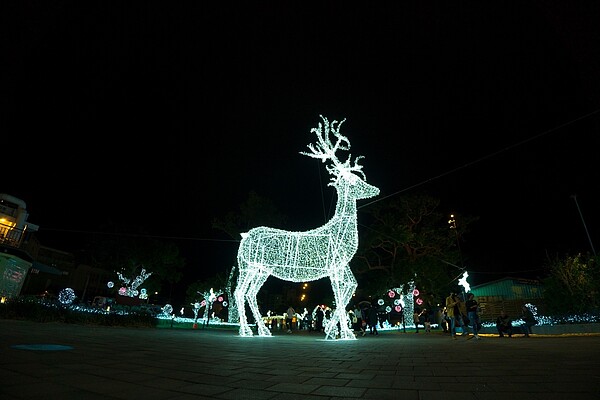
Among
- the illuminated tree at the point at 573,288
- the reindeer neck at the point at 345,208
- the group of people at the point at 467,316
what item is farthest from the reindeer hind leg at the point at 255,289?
the illuminated tree at the point at 573,288

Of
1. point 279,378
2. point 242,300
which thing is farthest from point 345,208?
point 279,378

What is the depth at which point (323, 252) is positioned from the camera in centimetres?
1047

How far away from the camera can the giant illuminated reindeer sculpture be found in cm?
1015

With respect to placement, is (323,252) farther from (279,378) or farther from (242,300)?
(279,378)

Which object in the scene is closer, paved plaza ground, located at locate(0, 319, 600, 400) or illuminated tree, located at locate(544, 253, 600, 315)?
paved plaza ground, located at locate(0, 319, 600, 400)

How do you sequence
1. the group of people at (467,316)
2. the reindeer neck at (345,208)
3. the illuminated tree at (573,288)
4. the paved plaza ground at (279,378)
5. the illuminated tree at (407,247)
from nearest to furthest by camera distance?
the paved plaza ground at (279,378) → the group of people at (467,316) → the reindeer neck at (345,208) → the illuminated tree at (573,288) → the illuminated tree at (407,247)

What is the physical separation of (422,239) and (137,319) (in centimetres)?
1737

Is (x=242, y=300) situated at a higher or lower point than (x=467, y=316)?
higher

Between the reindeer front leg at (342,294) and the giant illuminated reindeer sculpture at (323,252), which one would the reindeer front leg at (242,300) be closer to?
the giant illuminated reindeer sculpture at (323,252)

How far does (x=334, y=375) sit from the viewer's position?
371cm

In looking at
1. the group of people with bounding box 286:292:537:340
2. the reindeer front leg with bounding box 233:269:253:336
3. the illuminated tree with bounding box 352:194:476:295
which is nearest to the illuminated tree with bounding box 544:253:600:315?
the group of people with bounding box 286:292:537:340

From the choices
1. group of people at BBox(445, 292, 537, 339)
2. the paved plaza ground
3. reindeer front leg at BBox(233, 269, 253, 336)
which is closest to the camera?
the paved plaza ground

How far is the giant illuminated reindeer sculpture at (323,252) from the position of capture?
33.3ft

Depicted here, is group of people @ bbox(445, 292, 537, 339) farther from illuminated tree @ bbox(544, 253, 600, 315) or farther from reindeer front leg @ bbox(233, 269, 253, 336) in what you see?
reindeer front leg @ bbox(233, 269, 253, 336)
